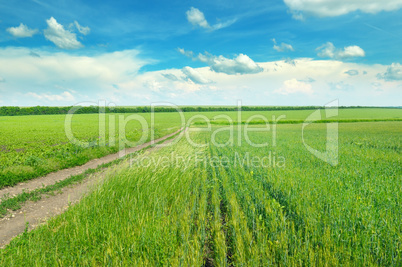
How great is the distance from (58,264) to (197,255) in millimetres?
2619

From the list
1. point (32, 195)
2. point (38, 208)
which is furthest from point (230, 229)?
point (32, 195)

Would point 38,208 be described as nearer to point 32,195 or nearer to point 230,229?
point 32,195

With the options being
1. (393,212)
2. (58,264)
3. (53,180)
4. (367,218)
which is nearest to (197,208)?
(58,264)

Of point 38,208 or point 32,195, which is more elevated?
point 32,195

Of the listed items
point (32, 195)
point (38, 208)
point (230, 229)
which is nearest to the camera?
point (230, 229)

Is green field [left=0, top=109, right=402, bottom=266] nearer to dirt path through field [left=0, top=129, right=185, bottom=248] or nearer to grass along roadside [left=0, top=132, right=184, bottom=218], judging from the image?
dirt path through field [left=0, top=129, right=185, bottom=248]

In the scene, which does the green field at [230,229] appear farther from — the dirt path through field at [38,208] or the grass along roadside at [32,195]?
the grass along roadside at [32,195]

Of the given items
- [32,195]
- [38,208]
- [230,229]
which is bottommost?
[38,208]

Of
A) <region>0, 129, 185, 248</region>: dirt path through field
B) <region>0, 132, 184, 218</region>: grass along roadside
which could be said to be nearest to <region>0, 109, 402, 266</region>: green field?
<region>0, 129, 185, 248</region>: dirt path through field

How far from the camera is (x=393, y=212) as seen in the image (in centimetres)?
544

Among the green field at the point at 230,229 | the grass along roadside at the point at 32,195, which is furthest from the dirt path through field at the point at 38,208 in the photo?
the green field at the point at 230,229

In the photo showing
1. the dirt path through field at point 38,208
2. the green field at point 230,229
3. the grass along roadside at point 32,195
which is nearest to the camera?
the green field at point 230,229

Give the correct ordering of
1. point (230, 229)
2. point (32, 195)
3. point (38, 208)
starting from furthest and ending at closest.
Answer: point (32, 195) → point (38, 208) → point (230, 229)

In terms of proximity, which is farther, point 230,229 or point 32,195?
point 32,195
